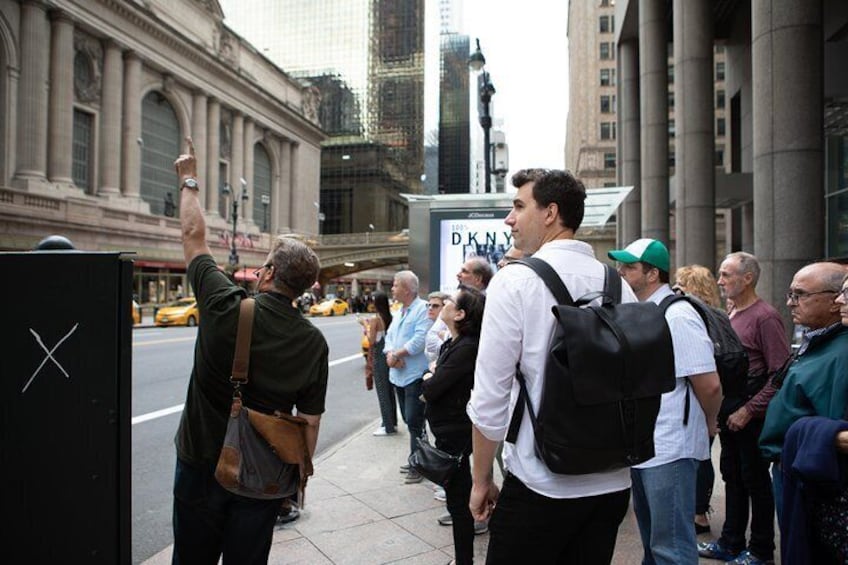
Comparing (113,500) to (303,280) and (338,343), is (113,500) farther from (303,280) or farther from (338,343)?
(338,343)

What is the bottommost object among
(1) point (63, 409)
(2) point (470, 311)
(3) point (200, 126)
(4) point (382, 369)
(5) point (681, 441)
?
(4) point (382, 369)

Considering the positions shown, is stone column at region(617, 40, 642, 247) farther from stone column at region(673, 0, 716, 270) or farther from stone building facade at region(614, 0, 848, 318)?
stone column at region(673, 0, 716, 270)

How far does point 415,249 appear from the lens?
28.5 ft

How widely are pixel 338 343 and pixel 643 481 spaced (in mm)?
20261

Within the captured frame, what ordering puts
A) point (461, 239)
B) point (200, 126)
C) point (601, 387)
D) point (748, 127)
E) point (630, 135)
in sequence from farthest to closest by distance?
point (200, 126), point (630, 135), point (748, 127), point (461, 239), point (601, 387)

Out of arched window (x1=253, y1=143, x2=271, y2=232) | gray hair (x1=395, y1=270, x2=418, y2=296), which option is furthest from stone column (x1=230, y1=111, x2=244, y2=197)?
gray hair (x1=395, y1=270, x2=418, y2=296)

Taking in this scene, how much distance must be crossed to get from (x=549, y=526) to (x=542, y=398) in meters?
0.49

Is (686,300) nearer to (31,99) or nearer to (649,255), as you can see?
(649,255)

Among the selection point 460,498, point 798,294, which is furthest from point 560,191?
point 460,498

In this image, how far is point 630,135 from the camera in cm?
2250

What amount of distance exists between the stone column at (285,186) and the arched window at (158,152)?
61.9 ft

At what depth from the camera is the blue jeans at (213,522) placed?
2.69m

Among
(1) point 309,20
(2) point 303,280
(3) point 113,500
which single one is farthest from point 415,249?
(1) point 309,20

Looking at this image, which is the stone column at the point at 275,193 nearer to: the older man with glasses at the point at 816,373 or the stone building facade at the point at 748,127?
the stone building facade at the point at 748,127
